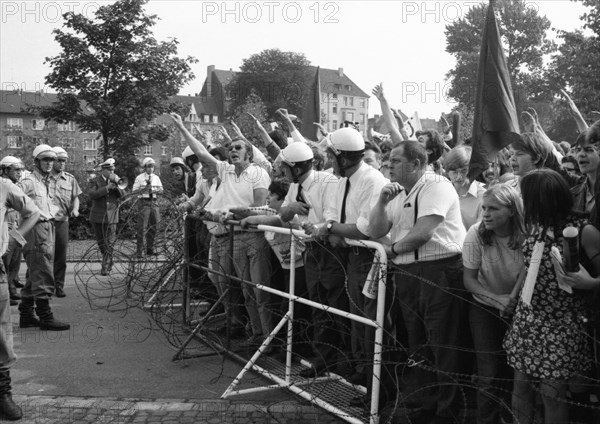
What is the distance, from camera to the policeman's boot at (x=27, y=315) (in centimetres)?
798

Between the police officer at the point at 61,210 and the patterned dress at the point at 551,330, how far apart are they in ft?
24.5

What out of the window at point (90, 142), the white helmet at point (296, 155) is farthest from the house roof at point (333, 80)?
the white helmet at point (296, 155)

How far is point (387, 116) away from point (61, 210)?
5153mm

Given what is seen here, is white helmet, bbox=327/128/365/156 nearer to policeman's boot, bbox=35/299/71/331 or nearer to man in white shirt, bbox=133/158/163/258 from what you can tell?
man in white shirt, bbox=133/158/163/258

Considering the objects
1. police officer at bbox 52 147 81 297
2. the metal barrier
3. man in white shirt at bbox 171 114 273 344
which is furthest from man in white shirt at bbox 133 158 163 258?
the metal barrier

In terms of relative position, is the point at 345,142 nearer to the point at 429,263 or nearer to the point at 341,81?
the point at 429,263

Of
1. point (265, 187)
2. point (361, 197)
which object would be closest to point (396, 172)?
point (361, 197)

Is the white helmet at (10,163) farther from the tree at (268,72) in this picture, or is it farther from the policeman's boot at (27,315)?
the tree at (268,72)

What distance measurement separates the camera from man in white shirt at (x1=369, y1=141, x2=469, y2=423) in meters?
4.25

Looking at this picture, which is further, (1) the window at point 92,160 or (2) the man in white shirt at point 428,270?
(1) the window at point 92,160

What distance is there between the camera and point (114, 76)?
23219mm

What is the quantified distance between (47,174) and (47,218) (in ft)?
2.71

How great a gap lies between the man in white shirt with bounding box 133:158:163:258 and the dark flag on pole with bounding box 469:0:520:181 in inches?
131

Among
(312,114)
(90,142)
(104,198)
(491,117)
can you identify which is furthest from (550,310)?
(90,142)
